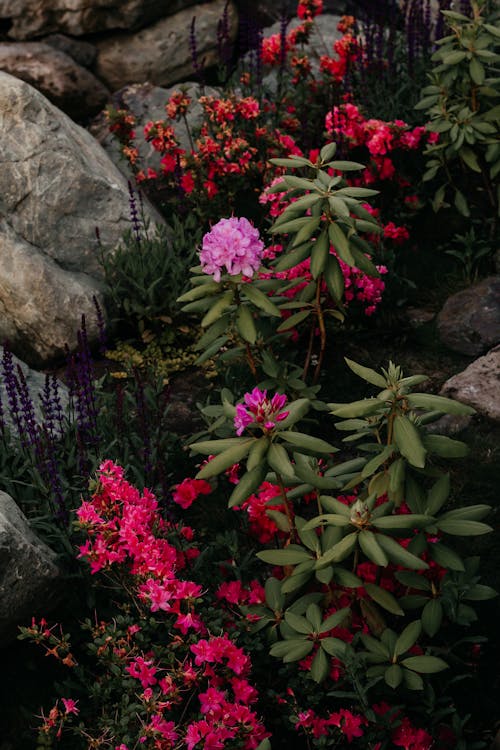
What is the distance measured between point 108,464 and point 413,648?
135 centimetres

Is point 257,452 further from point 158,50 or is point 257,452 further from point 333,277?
point 158,50

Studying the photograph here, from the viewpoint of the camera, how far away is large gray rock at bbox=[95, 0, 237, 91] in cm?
788

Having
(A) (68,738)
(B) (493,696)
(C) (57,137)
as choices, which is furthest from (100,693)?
(C) (57,137)

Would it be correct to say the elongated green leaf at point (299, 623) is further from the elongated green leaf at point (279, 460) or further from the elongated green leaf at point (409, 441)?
the elongated green leaf at point (409, 441)

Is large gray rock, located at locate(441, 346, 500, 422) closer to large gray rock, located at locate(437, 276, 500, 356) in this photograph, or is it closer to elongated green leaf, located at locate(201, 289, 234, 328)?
large gray rock, located at locate(437, 276, 500, 356)

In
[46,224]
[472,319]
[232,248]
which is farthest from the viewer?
[46,224]

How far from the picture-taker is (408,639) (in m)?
3.07

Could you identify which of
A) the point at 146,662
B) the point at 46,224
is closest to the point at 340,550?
the point at 146,662

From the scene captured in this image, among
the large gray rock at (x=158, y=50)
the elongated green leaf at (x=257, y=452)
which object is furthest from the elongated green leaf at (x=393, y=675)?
the large gray rock at (x=158, y=50)

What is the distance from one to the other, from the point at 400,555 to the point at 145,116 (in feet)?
17.9

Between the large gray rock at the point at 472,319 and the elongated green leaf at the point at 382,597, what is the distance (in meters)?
2.23

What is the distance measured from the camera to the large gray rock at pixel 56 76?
23.6 ft

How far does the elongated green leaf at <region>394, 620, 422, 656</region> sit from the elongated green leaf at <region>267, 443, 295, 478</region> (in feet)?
2.43

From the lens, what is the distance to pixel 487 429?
450 cm
